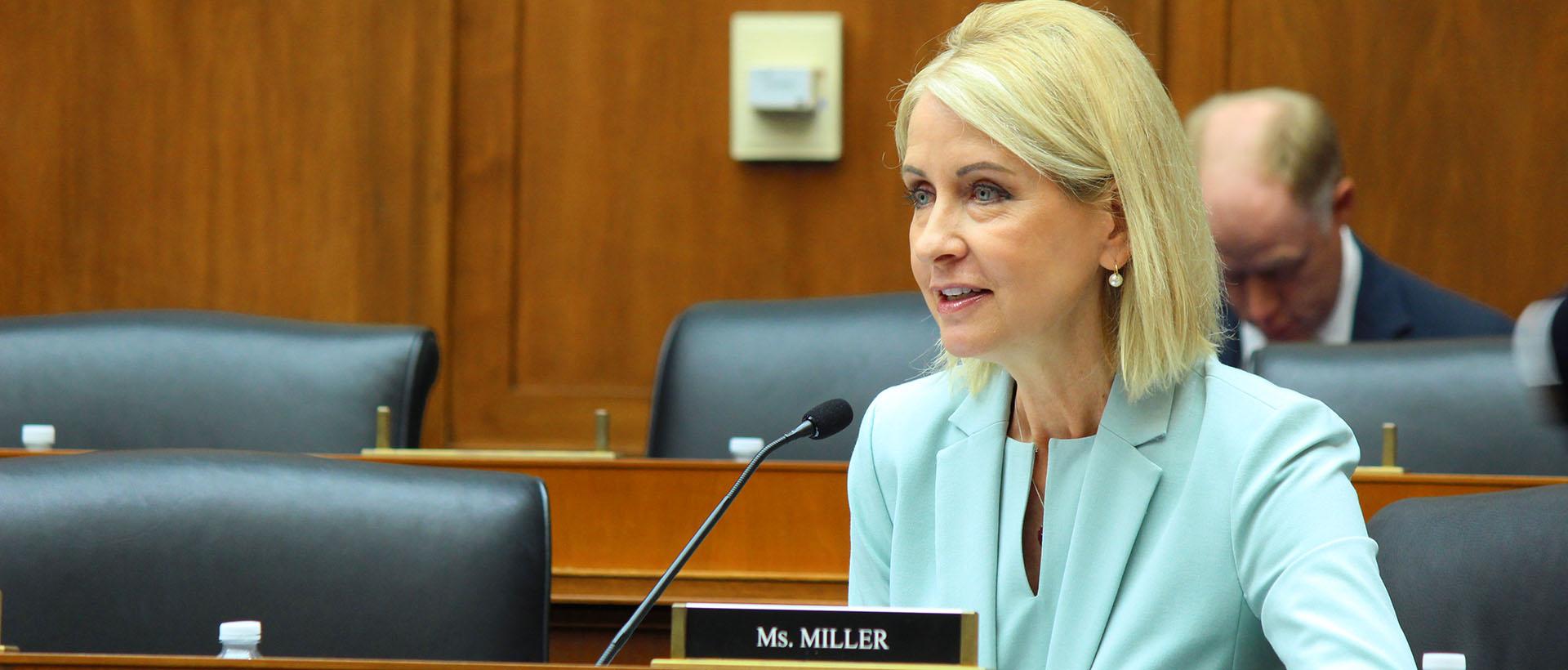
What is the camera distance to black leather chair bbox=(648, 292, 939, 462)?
2.66 m

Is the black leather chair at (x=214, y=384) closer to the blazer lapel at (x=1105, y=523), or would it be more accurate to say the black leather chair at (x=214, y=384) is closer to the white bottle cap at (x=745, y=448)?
the white bottle cap at (x=745, y=448)

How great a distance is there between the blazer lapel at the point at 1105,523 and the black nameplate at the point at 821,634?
1.68ft

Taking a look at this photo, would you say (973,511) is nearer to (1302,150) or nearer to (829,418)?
(829,418)

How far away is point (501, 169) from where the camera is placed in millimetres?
3771

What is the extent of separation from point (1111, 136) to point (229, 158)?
9.08 feet

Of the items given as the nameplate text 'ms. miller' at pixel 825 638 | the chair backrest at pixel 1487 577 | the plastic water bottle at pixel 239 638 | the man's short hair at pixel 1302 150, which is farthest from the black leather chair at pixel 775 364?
the nameplate text 'ms. miller' at pixel 825 638

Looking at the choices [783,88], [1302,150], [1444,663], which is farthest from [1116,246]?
[783,88]

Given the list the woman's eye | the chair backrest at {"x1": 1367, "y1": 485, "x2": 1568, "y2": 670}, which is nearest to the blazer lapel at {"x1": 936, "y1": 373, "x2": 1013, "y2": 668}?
the woman's eye

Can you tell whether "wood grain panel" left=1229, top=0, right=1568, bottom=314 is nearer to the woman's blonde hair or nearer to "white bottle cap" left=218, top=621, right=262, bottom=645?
the woman's blonde hair

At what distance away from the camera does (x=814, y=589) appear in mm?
2203

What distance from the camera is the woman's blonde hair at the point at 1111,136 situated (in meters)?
1.55

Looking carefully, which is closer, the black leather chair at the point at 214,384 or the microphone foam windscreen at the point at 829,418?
the microphone foam windscreen at the point at 829,418

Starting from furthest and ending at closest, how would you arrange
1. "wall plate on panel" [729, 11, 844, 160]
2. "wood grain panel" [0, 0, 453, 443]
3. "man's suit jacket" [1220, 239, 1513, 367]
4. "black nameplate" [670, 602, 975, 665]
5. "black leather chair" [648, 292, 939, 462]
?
1. "wood grain panel" [0, 0, 453, 443]
2. "wall plate on panel" [729, 11, 844, 160]
3. "man's suit jacket" [1220, 239, 1513, 367]
4. "black leather chair" [648, 292, 939, 462]
5. "black nameplate" [670, 602, 975, 665]

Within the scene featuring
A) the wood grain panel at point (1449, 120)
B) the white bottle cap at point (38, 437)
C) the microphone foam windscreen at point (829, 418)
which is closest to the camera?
the microphone foam windscreen at point (829, 418)
